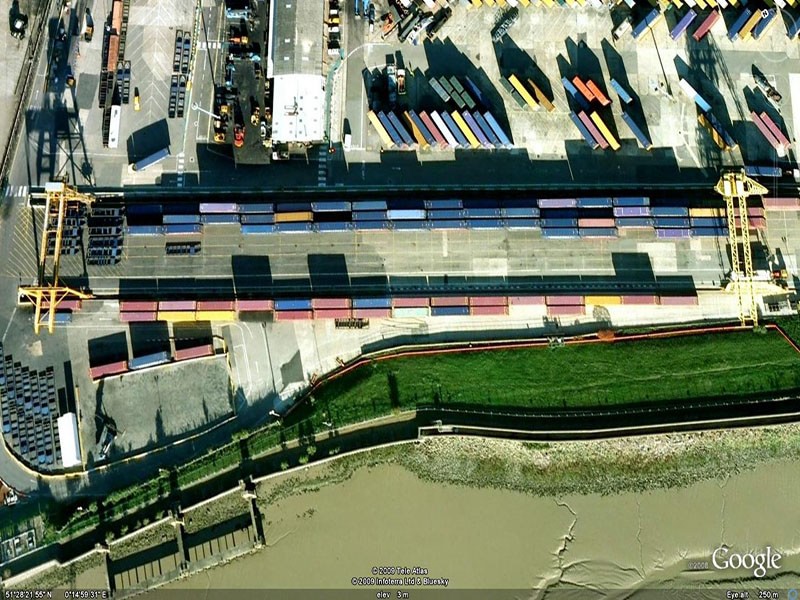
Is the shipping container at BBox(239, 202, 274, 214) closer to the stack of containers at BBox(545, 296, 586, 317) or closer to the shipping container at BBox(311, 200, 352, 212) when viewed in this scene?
the shipping container at BBox(311, 200, 352, 212)

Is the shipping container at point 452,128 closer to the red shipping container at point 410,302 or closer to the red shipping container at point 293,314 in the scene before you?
the red shipping container at point 410,302

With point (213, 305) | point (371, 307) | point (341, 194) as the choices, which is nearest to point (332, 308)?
point (371, 307)

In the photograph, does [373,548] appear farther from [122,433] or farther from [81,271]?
[81,271]

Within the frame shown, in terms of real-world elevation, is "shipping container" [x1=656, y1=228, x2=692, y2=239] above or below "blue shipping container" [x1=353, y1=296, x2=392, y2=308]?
above

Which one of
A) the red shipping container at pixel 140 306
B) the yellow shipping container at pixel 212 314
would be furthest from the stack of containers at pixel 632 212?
the red shipping container at pixel 140 306

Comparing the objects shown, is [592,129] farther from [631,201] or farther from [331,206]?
[331,206]

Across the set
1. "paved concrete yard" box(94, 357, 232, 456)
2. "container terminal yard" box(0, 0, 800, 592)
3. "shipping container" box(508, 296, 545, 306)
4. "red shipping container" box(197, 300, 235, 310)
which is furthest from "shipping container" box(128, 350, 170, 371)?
"shipping container" box(508, 296, 545, 306)
